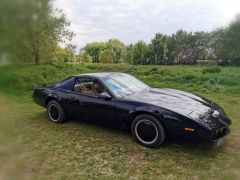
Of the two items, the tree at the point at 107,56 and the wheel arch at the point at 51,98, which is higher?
the tree at the point at 107,56

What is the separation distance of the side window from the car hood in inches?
23.7

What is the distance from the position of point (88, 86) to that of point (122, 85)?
0.61m

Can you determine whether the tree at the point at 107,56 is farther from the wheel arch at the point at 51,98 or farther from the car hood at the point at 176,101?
the car hood at the point at 176,101

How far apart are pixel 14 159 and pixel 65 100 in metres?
2.20

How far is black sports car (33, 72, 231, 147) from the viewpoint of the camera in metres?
3.43

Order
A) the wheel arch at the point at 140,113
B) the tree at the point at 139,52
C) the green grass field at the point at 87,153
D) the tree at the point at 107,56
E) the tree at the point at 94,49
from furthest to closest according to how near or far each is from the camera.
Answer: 1. the tree at the point at 94,49
2. the tree at the point at 107,56
3. the tree at the point at 139,52
4. the wheel arch at the point at 140,113
5. the green grass field at the point at 87,153

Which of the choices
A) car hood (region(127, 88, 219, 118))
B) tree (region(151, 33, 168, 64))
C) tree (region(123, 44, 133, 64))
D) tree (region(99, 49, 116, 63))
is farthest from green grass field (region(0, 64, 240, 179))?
tree (region(123, 44, 133, 64))

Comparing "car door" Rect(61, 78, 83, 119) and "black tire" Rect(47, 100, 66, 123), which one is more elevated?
"car door" Rect(61, 78, 83, 119)

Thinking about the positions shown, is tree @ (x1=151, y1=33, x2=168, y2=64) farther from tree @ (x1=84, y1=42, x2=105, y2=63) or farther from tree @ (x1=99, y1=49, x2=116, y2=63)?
tree @ (x1=84, y1=42, x2=105, y2=63)

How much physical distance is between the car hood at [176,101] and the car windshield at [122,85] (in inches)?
6.4

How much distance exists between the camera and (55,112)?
497 cm

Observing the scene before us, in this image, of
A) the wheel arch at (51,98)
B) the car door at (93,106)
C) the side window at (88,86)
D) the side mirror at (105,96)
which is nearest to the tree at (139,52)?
the wheel arch at (51,98)

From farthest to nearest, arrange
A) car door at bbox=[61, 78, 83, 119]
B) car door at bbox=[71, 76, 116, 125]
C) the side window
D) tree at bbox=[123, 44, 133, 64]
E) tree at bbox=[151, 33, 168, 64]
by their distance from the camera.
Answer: tree at bbox=[123, 44, 133, 64] → tree at bbox=[151, 33, 168, 64] → car door at bbox=[61, 78, 83, 119] → the side window → car door at bbox=[71, 76, 116, 125]

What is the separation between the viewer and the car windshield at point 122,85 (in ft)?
13.9
